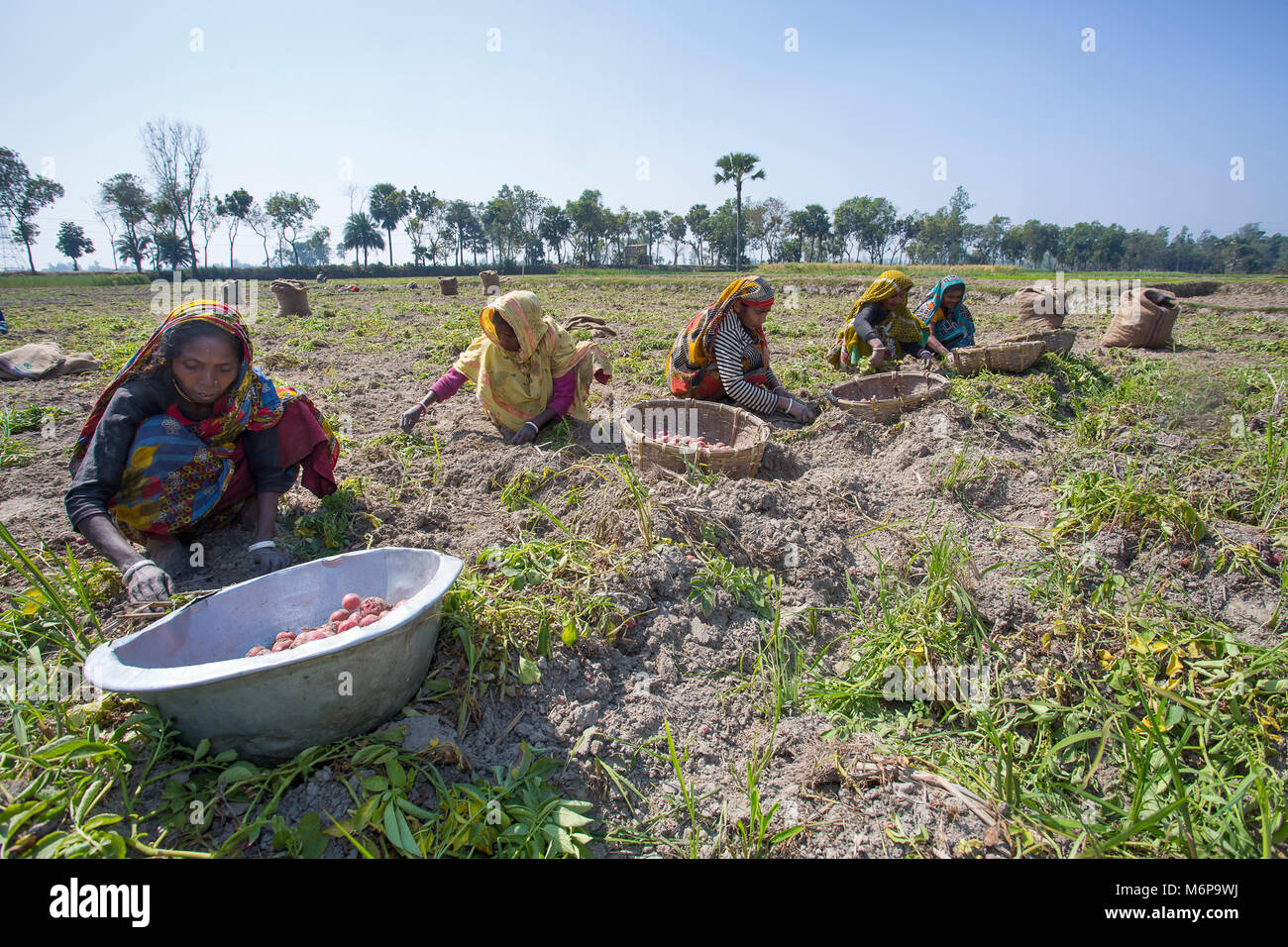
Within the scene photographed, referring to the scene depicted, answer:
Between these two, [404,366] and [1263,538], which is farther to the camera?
[404,366]

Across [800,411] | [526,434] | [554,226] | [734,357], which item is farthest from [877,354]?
[554,226]

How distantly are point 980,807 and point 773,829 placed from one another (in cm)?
56

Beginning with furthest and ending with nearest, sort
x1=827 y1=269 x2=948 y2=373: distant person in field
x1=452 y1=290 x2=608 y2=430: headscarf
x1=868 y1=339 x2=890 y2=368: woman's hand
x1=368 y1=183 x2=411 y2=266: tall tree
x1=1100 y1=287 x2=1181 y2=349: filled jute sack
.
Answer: x1=368 y1=183 x2=411 y2=266: tall tree, x1=1100 y1=287 x2=1181 y2=349: filled jute sack, x1=827 y1=269 x2=948 y2=373: distant person in field, x1=868 y1=339 x2=890 y2=368: woman's hand, x1=452 y1=290 x2=608 y2=430: headscarf

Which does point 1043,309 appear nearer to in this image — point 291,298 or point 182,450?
point 182,450

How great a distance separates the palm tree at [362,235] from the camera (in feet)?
192

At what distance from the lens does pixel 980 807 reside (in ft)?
5.34

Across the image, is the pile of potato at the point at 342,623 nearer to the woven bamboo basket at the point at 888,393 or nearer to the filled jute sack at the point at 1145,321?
the woven bamboo basket at the point at 888,393

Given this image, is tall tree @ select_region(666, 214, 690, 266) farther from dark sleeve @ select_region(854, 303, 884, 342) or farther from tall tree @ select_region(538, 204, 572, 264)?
dark sleeve @ select_region(854, 303, 884, 342)

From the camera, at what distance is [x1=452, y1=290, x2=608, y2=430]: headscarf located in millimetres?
4188

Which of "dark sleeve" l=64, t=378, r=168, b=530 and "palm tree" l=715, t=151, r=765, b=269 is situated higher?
"palm tree" l=715, t=151, r=765, b=269

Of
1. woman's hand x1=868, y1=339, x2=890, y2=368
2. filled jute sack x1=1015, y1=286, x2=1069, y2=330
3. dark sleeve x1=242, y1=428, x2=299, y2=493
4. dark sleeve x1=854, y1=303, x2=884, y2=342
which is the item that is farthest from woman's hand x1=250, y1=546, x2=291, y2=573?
filled jute sack x1=1015, y1=286, x2=1069, y2=330

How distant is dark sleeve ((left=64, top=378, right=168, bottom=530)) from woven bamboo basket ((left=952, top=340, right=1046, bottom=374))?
5.53 meters
